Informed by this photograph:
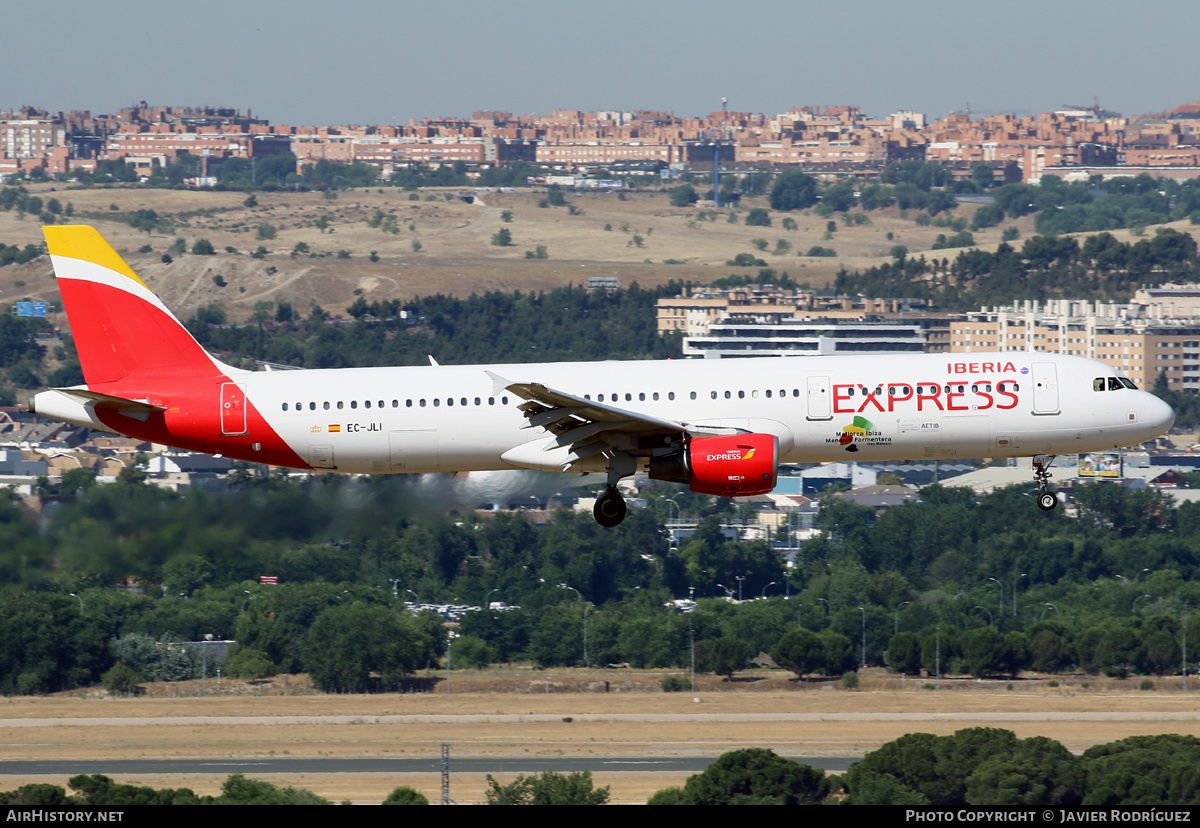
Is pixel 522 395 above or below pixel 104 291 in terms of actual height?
below

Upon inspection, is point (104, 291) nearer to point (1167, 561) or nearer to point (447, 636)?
point (447, 636)

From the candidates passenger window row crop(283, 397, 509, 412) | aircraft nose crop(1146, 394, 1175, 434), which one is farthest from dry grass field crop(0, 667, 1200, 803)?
aircraft nose crop(1146, 394, 1175, 434)

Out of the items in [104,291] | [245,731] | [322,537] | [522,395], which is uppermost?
[104,291]

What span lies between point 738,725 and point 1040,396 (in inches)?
2140

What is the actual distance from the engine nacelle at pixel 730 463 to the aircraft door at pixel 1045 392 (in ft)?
26.9

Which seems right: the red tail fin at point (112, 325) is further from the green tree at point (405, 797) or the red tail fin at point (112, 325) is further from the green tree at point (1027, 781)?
the green tree at point (1027, 781)

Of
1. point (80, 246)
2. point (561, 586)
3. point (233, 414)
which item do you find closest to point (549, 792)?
point (233, 414)

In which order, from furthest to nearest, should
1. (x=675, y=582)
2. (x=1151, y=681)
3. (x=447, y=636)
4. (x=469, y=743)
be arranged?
(x=675, y=582)
(x=447, y=636)
(x=1151, y=681)
(x=469, y=743)

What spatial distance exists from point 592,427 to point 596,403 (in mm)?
700

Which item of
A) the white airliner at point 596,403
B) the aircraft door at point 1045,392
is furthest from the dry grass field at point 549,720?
the aircraft door at point 1045,392

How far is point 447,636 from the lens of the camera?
130m

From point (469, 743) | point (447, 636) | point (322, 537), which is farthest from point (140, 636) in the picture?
point (322, 537)

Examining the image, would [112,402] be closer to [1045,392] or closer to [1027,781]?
[1045,392]

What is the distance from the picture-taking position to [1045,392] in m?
50.1
